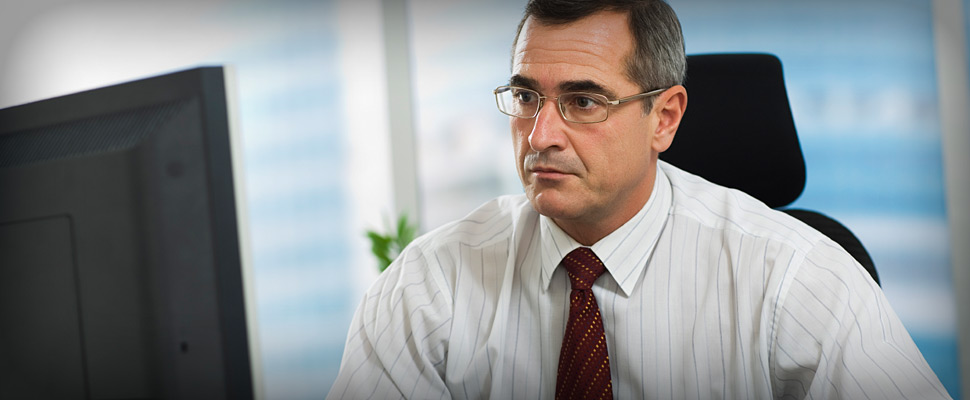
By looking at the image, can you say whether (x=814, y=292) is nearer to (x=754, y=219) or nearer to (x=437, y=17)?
(x=754, y=219)

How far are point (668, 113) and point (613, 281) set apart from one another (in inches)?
12.8

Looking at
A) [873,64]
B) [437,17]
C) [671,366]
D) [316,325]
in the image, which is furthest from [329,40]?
[671,366]

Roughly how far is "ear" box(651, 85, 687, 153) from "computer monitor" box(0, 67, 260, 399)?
812mm

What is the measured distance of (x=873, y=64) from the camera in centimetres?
267

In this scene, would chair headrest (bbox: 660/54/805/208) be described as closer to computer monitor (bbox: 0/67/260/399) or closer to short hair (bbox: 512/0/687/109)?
short hair (bbox: 512/0/687/109)

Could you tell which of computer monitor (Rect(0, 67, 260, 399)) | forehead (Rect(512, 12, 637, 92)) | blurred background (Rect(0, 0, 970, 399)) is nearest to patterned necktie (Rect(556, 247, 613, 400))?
forehead (Rect(512, 12, 637, 92))

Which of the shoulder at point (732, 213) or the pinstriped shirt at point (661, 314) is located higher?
the shoulder at point (732, 213)

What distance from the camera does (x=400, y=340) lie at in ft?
4.04

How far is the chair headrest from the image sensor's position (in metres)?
1.37

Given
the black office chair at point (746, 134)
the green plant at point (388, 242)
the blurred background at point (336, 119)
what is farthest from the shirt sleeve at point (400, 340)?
the blurred background at point (336, 119)

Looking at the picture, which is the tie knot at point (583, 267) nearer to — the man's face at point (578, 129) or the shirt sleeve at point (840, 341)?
the man's face at point (578, 129)

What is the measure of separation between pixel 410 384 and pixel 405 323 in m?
0.11

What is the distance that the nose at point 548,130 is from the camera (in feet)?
3.82

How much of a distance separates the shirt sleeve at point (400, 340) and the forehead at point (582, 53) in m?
0.40
